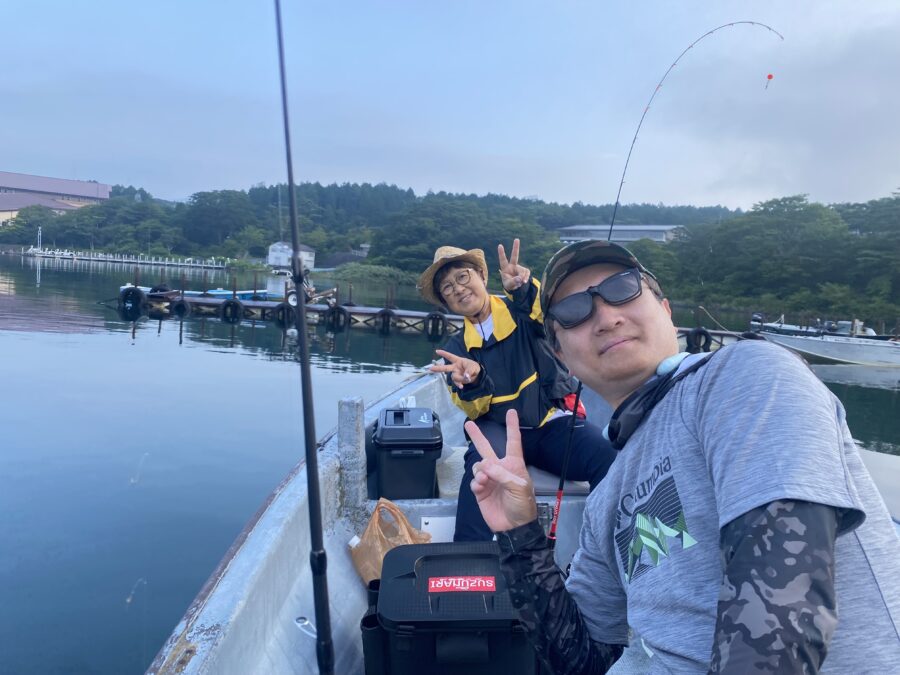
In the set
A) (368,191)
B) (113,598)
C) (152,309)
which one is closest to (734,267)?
(152,309)

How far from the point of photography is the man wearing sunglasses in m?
0.82

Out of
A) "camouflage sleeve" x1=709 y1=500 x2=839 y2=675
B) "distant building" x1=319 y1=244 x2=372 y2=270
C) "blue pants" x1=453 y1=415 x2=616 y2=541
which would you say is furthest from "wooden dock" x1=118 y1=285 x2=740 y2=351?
"distant building" x1=319 y1=244 x2=372 y2=270

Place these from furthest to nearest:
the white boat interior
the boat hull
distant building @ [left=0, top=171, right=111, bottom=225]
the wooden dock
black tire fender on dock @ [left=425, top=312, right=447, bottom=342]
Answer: distant building @ [left=0, top=171, right=111, bottom=225], the wooden dock, black tire fender on dock @ [left=425, top=312, right=447, bottom=342], the boat hull, the white boat interior

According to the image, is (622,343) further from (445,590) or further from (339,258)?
(339,258)

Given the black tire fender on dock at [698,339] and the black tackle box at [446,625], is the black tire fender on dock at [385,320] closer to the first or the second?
the black tire fender on dock at [698,339]

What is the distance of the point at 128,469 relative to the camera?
764cm

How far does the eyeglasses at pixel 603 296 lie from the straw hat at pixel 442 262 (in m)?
1.94

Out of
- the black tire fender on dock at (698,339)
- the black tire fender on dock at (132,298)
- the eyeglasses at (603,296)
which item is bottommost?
the black tire fender on dock at (698,339)

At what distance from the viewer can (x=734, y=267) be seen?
2126 inches

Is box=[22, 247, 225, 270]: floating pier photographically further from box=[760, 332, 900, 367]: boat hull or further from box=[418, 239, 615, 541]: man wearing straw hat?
box=[418, 239, 615, 541]: man wearing straw hat

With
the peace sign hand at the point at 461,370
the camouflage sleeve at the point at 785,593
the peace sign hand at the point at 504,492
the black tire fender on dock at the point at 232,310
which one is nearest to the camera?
the camouflage sleeve at the point at 785,593

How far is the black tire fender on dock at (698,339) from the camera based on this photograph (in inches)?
866

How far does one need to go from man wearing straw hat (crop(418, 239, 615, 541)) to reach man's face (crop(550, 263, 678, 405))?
1817 mm

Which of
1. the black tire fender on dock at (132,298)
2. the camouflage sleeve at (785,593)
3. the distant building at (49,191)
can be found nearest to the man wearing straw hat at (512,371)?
the camouflage sleeve at (785,593)
